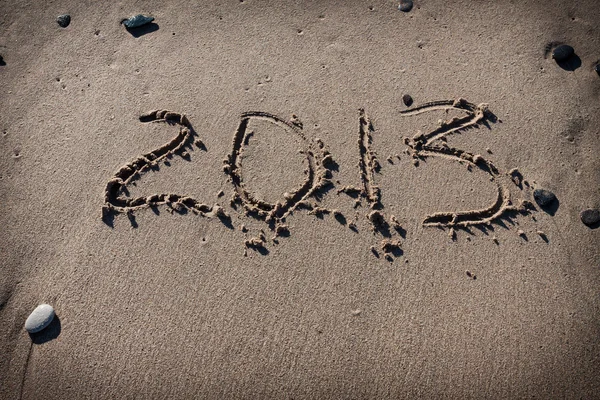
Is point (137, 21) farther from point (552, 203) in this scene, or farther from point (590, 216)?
point (590, 216)

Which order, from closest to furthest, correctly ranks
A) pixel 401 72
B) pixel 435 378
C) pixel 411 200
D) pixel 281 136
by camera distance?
pixel 435 378, pixel 411 200, pixel 281 136, pixel 401 72

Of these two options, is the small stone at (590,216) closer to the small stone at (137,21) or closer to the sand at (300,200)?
the sand at (300,200)

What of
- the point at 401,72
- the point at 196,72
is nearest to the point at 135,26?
the point at 196,72

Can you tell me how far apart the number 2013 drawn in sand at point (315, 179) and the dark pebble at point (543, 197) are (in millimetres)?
65

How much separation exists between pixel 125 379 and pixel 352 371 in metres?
1.39

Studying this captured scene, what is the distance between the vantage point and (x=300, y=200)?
2846 millimetres

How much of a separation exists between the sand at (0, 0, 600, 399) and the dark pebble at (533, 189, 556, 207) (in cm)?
6

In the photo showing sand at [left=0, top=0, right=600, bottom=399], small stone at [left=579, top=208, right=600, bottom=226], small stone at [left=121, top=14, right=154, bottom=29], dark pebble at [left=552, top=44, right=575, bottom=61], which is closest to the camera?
sand at [left=0, top=0, right=600, bottom=399]

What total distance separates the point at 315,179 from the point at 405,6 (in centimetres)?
187

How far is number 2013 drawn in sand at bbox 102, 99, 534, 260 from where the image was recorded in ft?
9.12

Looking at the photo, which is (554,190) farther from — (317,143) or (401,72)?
(317,143)

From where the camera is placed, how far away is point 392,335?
2473 millimetres

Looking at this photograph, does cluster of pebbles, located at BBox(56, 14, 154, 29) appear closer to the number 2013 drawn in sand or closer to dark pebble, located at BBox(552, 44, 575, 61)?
the number 2013 drawn in sand

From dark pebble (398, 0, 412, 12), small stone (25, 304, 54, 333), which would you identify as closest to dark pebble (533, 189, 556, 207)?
dark pebble (398, 0, 412, 12)
